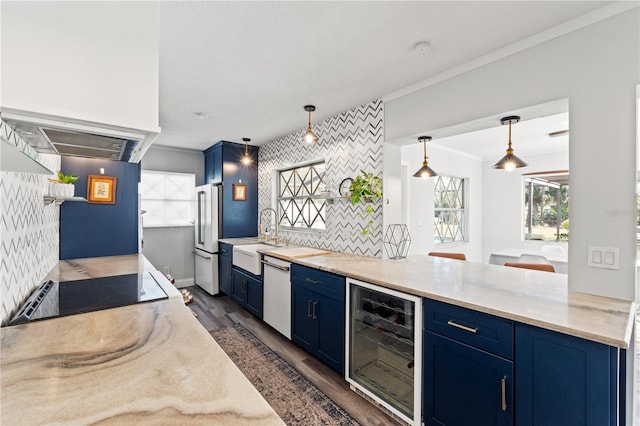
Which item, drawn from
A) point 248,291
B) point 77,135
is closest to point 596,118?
point 77,135

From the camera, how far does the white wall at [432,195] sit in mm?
4242

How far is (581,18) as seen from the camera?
5.18 ft

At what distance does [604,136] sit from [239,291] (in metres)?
3.78

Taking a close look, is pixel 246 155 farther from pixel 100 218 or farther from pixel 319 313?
pixel 319 313

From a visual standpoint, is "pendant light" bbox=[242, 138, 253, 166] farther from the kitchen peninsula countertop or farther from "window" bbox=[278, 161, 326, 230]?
the kitchen peninsula countertop

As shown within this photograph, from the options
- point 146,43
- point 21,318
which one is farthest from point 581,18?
point 21,318

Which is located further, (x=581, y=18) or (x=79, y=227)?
(x=79, y=227)

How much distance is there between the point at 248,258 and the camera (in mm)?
3469

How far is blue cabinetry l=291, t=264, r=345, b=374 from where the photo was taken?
7.46 feet

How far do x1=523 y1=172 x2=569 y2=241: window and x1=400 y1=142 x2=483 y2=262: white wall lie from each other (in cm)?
79

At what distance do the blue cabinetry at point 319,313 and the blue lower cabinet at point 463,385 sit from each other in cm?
75

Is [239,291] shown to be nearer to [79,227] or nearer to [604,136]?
[79,227]

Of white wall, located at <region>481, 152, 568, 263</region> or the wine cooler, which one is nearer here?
the wine cooler

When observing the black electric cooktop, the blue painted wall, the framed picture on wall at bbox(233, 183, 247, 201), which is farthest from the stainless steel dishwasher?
the framed picture on wall at bbox(233, 183, 247, 201)
